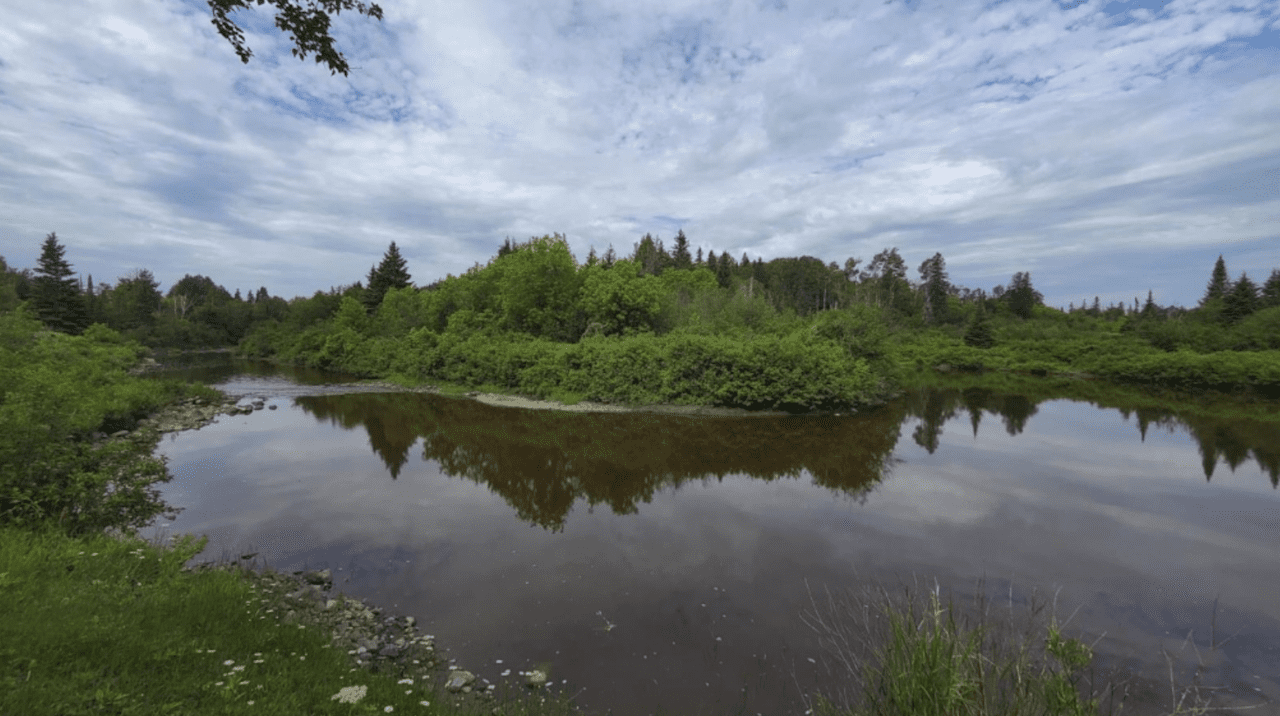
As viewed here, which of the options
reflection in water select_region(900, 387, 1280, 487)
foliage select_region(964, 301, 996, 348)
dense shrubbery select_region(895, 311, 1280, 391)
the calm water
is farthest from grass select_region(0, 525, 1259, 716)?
foliage select_region(964, 301, 996, 348)

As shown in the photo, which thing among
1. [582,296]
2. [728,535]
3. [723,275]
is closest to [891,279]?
[723,275]

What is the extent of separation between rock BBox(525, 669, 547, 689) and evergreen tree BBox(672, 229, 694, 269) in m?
67.7

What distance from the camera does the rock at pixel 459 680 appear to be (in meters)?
4.98

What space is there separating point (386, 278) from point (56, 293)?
2528 cm

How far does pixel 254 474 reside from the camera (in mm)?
12500

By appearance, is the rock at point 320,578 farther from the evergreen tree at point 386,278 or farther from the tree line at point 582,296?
the evergreen tree at point 386,278

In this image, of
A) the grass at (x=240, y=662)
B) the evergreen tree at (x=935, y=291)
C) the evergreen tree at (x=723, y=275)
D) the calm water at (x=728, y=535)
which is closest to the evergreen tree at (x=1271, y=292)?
the evergreen tree at (x=935, y=291)

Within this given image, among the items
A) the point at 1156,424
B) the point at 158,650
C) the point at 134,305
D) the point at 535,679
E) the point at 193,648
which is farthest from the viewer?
the point at 134,305

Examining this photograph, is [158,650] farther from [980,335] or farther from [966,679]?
[980,335]

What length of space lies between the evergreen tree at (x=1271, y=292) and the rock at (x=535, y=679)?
5712 cm

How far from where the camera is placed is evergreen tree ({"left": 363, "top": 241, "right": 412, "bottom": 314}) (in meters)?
56.3

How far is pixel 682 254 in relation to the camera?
74.3 metres

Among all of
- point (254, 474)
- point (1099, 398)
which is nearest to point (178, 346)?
point (254, 474)

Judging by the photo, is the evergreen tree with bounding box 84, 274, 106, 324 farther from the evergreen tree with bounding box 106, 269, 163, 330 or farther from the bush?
the bush
